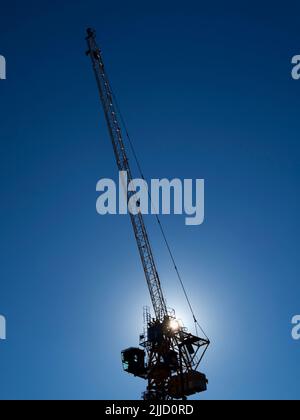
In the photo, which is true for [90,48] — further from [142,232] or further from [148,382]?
[148,382]

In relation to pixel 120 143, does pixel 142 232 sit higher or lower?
lower

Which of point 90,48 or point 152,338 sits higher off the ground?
point 90,48

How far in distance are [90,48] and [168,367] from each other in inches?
2086

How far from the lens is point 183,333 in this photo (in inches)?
2729
